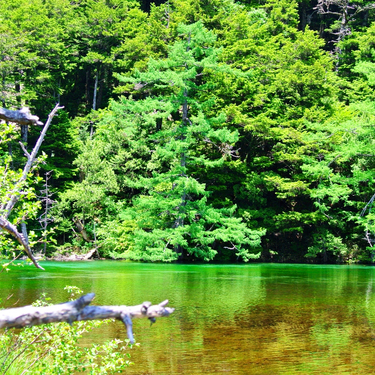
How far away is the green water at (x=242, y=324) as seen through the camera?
579 cm

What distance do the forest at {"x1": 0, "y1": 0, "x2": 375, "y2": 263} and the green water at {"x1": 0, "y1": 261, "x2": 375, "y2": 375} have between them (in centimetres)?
952

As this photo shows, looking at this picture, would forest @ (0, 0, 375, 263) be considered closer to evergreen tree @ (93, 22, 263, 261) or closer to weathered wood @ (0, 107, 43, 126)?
evergreen tree @ (93, 22, 263, 261)

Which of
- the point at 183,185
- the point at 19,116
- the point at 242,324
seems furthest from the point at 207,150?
the point at 19,116

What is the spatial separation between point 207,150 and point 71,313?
2506 cm

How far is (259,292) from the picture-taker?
40.1ft

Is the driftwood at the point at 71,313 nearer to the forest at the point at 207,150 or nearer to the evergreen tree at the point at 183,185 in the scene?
the evergreen tree at the point at 183,185

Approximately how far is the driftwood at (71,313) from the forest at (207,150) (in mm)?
20274

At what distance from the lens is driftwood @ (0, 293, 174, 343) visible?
190 centimetres

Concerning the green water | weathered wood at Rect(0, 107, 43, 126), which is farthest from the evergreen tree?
weathered wood at Rect(0, 107, 43, 126)

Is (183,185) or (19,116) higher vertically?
(183,185)

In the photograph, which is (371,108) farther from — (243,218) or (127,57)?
(127,57)

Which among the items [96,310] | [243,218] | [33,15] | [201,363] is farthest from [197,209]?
[96,310]

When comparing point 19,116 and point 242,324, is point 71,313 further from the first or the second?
point 242,324

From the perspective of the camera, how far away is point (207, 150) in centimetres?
2683
